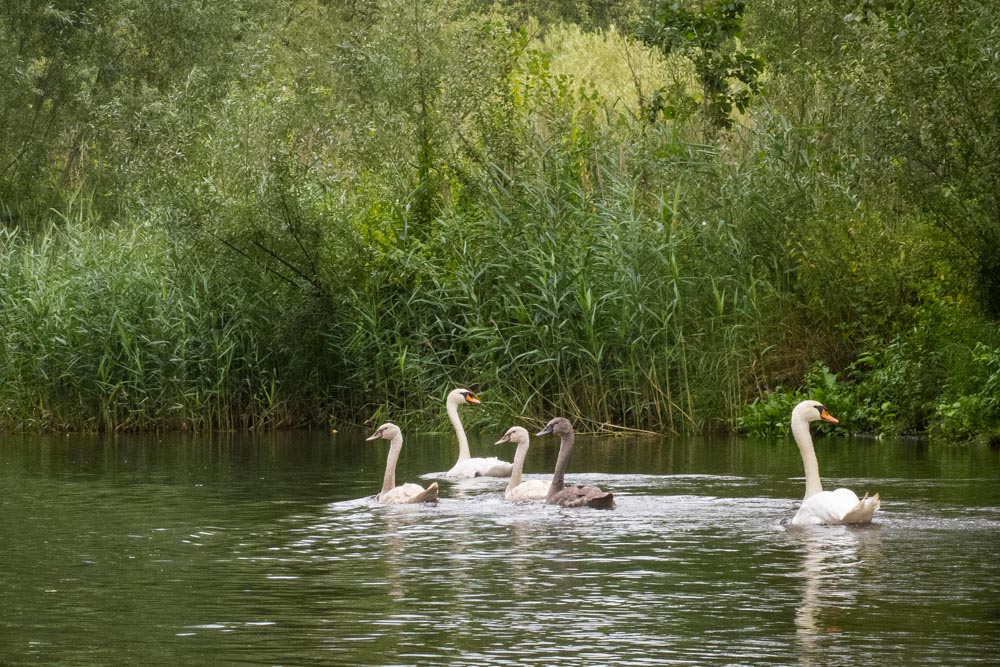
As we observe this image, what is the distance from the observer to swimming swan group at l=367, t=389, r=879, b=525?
12.7m

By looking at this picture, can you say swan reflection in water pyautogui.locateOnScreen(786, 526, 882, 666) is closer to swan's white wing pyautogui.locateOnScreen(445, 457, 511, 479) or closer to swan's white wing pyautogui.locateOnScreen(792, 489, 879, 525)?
swan's white wing pyautogui.locateOnScreen(792, 489, 879, 525)

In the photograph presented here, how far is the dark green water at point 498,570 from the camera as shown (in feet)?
26.8

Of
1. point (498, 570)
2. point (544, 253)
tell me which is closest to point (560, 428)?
point (498, 570)

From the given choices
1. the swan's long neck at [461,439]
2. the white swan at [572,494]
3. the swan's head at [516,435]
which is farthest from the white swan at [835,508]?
the swan's long neck at [461,439]

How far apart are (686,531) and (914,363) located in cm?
1089

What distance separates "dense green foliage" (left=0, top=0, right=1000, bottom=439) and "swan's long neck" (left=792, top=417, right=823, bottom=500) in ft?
23.7

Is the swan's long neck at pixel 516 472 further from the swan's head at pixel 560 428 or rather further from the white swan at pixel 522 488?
the swan's head at pixel 560 428

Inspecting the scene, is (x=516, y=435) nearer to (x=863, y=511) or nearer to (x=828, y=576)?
(x=863, y=511)

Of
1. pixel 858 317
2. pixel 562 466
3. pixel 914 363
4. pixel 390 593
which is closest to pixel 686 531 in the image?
pixel 562 466

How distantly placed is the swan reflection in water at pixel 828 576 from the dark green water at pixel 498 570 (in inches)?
1.3

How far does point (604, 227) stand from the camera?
78.7 ft

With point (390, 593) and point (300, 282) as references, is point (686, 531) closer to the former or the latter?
point (390, 593)

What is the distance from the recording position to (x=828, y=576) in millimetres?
10305

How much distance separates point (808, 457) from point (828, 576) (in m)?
3.41
